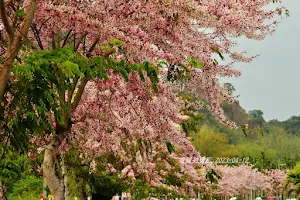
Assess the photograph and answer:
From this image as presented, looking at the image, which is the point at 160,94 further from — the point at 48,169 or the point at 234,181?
the point at 234,181

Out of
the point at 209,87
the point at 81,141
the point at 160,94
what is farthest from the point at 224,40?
the point at 81,141

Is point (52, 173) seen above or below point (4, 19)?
below

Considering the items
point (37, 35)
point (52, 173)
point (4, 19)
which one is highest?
point (37, 35)

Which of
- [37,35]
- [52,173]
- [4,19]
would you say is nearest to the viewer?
[4,19]

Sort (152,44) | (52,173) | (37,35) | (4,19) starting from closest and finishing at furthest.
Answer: (4,19) < (152,44) < (37,35) < (52,173)

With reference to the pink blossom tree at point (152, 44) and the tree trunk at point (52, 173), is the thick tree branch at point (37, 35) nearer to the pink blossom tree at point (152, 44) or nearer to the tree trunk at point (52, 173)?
the pink blossom tree at point (152, 44)

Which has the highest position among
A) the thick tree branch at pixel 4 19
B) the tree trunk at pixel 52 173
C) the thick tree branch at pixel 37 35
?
the thick tree branch at pixel 37 35

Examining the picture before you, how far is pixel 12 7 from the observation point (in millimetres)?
10945

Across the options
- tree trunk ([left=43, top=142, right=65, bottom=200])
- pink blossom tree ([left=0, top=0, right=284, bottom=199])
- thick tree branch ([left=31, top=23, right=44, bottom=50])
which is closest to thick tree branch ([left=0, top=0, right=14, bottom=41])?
pink blossom tree ([left=0, top=0, right=284, bottom=199])

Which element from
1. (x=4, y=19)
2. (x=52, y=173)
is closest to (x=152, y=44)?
(x=4, y=19)

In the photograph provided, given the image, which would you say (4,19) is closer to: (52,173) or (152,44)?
(152,44)

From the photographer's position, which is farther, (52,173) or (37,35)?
(52,173)

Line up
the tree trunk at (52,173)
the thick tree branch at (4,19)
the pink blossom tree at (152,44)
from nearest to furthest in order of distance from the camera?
1. the thick tree branch at (4,19)
2. the pink blossom tree at (152,44)
3. the tree trunk at (52,173)

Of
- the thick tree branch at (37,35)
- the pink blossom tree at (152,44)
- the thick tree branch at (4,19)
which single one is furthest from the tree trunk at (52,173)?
the thick tree branch at (4,19)
